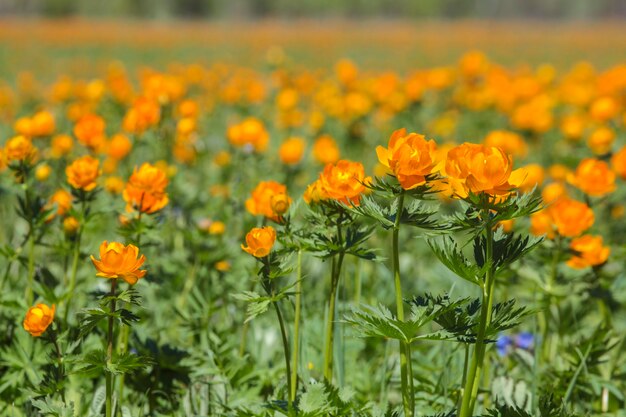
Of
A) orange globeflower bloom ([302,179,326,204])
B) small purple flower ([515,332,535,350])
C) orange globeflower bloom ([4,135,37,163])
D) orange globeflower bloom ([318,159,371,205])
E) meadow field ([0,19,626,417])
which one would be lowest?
small purple flower ([515,332,535,350])

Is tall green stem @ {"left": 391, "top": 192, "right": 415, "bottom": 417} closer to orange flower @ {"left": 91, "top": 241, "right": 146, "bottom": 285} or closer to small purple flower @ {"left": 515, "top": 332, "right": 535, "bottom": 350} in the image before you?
orange flower @ {"left": 91, "top": 241, "right": 146, "bottom": 285}

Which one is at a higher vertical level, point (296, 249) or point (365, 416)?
point (296, 249)

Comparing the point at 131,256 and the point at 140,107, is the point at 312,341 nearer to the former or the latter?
the point at 131,256

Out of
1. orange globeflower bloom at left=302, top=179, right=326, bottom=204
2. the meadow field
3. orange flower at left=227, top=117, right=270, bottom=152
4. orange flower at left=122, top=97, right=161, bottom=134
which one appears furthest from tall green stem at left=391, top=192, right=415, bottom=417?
orange flower at left=227, top=117, right=270, bottom=152

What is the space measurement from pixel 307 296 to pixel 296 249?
3.30 ft

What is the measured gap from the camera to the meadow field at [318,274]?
100 centimetres

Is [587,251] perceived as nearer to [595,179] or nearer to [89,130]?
[595,179]

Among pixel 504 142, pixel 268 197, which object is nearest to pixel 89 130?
pixel 268 197

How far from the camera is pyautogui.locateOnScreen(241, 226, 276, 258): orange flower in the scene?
1024mm

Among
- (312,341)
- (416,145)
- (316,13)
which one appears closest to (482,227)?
(416,145)

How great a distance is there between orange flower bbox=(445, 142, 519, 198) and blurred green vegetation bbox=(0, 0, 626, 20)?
37.4 metres

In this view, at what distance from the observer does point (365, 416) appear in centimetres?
114

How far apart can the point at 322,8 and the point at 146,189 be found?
4091 cm

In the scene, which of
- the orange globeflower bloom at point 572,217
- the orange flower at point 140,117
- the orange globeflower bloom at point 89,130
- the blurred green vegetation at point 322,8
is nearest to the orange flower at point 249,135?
the orange flower at point 140,117
